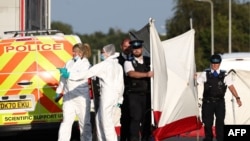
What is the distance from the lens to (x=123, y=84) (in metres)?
14.2

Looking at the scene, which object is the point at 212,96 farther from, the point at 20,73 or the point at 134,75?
the point at 20,73

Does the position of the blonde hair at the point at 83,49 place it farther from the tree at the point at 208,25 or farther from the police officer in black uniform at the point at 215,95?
the tree at the point at 208,25

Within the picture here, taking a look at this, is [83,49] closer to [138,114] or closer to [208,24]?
[138,114]

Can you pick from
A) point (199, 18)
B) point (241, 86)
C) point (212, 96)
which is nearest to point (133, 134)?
point (212, 96)

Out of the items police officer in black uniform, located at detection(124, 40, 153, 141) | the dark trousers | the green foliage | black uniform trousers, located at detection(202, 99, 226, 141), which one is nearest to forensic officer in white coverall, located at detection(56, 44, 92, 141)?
the dark trousers

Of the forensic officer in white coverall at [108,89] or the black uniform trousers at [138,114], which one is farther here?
the black uniform trousers at [138,114]

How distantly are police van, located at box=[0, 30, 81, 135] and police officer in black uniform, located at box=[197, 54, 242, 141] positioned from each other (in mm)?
2393

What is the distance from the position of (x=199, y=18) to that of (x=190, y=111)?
222ft

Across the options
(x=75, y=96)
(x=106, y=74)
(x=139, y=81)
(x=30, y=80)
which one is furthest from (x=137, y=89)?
(x=30, y=80)

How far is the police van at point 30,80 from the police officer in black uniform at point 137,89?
5.04 ft

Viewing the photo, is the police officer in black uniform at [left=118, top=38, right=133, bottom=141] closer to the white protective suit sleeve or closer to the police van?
the white protective suit sleeve

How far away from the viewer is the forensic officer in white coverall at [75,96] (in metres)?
14.5

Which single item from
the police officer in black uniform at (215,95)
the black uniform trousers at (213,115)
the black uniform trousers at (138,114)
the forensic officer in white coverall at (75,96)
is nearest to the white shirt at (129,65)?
the black uniform trousers at (138,114)

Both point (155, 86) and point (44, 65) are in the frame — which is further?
point (44, 65)
